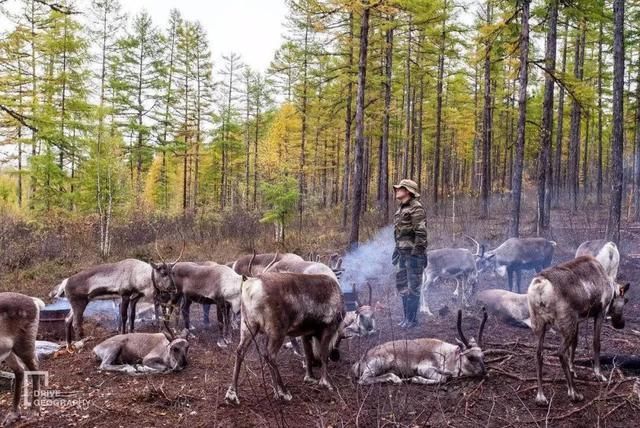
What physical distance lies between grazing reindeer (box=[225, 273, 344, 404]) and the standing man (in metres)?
2.52

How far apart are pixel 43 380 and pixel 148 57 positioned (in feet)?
87.3

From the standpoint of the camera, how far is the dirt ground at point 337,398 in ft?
15.2

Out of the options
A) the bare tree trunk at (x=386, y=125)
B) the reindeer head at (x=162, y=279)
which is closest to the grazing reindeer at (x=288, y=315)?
the reindeer head at (x=162, y=279)

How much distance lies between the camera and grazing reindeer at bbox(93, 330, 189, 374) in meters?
6.25

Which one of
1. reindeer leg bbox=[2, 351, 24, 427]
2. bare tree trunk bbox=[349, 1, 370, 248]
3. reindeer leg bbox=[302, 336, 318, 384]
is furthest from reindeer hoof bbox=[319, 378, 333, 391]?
bare tree trunk bbox=[349, 1, 370, 248]

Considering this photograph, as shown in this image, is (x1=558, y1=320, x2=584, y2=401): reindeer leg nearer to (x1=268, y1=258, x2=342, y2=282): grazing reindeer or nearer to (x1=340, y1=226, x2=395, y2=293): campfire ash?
(x1=268, y1=258, x2=342, y2=282): grazing reindeer

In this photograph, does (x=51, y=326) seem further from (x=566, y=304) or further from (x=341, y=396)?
(x=566, y=304)

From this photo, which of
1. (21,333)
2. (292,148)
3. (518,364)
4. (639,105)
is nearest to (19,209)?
(292,148)

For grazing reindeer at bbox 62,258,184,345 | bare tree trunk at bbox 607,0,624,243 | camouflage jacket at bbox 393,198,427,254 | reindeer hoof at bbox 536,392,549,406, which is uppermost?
bare tree trunk at bbox 607,0,624,243

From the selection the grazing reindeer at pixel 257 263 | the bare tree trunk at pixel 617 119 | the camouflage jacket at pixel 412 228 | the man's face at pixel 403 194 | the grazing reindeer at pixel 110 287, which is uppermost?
the bare tree trunk at pixel 617 119

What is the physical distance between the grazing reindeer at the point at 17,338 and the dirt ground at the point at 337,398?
285 mm

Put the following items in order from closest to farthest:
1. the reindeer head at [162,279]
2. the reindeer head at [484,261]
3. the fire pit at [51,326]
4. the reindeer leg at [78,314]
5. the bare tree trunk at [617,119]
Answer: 1. the reindeer head at [162,279]
2. the reindeer leg at [78,314]
3. the fire pit at [51,326]
4. the reindeer head at [484,261]
5. the bare tree trunk at [617,119]

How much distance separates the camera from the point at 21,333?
492 centimetres

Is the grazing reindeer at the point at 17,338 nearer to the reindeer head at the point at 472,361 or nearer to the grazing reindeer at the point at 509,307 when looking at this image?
the reindeer head at the point at 472,361
